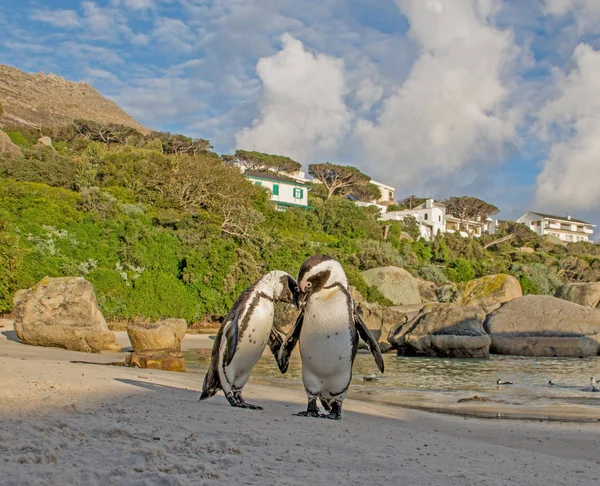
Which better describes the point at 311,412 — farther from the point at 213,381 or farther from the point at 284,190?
the point at 284,190

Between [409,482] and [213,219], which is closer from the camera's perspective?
[409,482]

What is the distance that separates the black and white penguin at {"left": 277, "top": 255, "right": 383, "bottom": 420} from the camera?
21.1 ft

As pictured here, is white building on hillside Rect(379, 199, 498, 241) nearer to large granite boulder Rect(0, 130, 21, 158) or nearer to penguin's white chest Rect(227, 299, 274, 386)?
large granite boulder Rect(0, 130, 21, 158)

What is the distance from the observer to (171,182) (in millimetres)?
37281

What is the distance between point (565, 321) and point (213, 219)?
18.6 meters

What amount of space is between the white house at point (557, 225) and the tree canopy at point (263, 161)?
4964 cm

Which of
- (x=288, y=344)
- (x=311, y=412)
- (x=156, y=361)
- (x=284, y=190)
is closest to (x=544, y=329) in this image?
(x=156, y=361)

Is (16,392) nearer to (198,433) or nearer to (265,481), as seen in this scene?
(198,433)

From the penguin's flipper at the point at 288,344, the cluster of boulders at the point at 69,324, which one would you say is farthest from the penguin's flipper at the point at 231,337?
the cluster of boulders at the point at 69,324

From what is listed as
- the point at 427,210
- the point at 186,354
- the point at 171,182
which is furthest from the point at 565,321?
the point at 427,210

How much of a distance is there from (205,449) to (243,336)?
293 centimetres

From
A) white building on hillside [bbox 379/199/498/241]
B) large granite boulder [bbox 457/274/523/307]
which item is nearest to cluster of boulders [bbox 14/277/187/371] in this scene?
large granite boulder [bbox 457/274/523/307]

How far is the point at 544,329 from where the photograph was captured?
71.1 ft

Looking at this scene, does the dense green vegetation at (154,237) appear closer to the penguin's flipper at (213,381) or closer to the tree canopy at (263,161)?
the penguin's flipper at (213,381)
